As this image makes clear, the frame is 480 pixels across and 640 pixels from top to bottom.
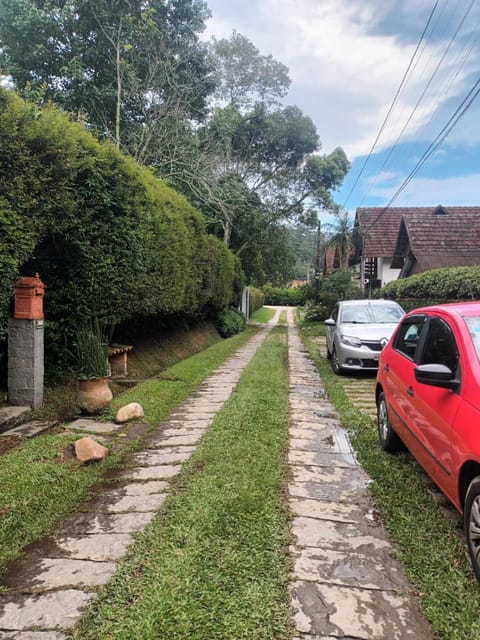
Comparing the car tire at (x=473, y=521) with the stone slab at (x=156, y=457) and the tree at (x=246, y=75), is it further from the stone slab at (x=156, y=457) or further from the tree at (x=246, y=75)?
the tree at (x=246, y=75)

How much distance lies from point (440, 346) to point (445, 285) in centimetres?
821

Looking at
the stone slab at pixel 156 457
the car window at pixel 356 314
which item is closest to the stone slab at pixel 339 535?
the stone slab at pixel 156 457

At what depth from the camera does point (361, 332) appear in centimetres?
841

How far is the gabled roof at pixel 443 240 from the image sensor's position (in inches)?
586

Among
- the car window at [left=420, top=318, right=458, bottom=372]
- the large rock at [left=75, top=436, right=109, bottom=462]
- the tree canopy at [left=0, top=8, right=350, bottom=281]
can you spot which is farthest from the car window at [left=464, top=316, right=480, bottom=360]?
the tree canopy at [left=0, top=8, right=350, bottom=281]

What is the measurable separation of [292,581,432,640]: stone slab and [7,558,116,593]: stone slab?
104 centimetres

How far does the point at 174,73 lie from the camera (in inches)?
513

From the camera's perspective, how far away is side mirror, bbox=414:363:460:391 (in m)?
2.63

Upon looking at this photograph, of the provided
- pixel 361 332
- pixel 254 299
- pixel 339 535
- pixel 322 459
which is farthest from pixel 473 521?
pixel 254 299

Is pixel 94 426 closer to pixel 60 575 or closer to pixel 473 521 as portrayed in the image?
pixel 60 575

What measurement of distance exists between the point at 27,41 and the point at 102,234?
1142 centimetres

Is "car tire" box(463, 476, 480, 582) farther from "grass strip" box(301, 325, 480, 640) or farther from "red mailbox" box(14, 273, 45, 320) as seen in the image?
"red mailbox" box(14, 273, 45, 320)

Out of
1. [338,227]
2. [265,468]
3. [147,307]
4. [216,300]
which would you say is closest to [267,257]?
[338,227]

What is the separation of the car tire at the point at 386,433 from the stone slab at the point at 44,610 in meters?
3.06
